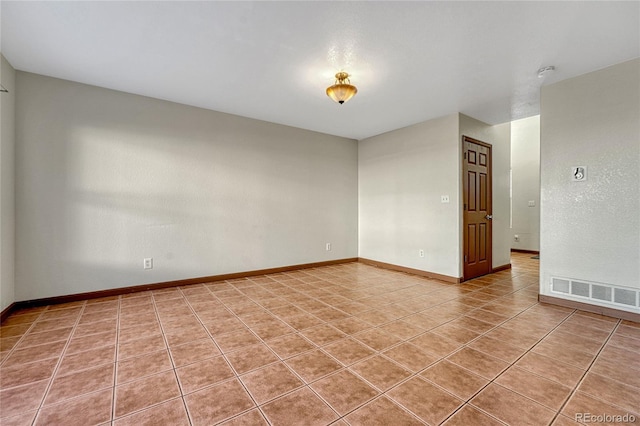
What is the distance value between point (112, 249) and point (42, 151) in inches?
52.2

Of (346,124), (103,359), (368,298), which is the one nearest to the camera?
(103,359)

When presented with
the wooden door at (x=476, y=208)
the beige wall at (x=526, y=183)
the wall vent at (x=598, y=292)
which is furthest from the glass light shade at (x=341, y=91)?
the beige wall at (x=526, y=183)

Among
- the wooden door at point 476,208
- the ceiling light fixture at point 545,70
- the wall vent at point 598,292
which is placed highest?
the ceiling light fixture at point 545,70

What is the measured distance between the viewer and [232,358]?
1983mm

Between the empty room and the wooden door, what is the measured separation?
0.04 meters

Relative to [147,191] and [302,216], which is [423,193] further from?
[147,191]

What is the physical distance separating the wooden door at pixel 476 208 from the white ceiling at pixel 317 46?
948mm

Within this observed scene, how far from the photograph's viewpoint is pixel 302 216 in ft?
16.5

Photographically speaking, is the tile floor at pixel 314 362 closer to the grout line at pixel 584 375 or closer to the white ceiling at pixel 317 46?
the grout line at pixel 584 375

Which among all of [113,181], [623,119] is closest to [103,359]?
[113,181]

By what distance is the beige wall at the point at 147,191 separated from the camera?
303 cm

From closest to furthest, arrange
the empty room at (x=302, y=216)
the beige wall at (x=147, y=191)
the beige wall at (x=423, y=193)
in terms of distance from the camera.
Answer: the empty room at (x=302, y=216), the beige wall at (x=147, y=191), the beige wall at (x=423, y=193)

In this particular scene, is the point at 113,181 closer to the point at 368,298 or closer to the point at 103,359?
the point at 103,359

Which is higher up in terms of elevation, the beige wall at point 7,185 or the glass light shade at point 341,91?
the glass light shade at point 341,91
